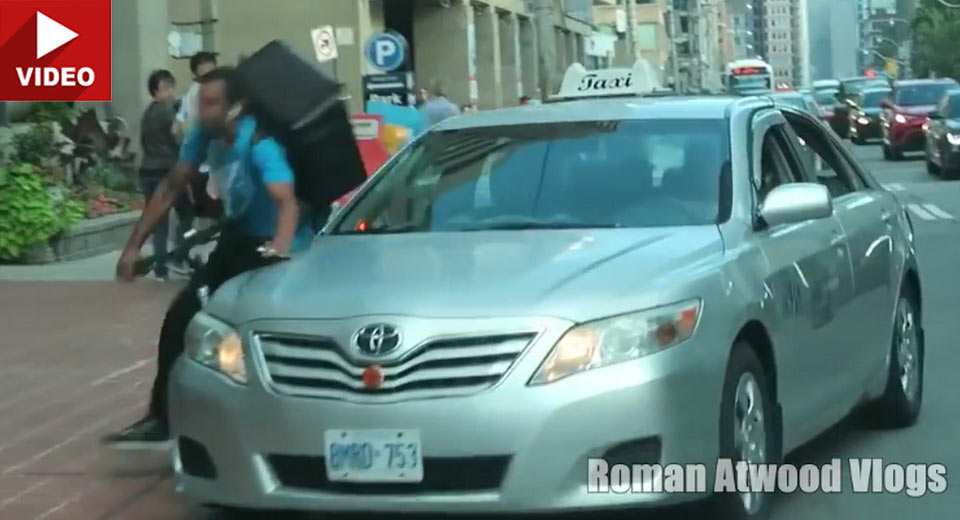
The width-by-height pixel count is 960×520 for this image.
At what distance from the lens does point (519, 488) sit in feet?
19.8

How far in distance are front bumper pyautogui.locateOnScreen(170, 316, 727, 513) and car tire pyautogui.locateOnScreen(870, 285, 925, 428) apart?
2599 mm

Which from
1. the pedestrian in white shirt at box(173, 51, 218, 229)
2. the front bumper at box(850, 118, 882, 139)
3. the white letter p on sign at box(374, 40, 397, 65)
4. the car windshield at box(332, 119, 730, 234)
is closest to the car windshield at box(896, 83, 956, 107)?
the front bumper at box(850, 118, 882, 139)

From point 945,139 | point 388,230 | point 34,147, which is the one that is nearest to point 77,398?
point 388,230

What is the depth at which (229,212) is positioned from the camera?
26.6ft

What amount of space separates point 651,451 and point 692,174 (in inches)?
67.1

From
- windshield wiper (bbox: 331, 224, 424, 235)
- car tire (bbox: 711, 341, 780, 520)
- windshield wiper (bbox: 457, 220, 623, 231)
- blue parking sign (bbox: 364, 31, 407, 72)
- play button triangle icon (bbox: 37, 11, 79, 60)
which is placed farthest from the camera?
blue parking sign (bbox: 364, 31, 407, 72)

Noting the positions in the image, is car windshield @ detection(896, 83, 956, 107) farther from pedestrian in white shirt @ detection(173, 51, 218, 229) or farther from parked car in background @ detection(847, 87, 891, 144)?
pedestrian in white shirt @ detection(173, 51, 218, 229)

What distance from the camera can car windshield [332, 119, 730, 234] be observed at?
7375 mm

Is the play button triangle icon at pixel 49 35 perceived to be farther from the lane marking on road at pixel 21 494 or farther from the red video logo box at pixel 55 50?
the lane marking on road at pixel 21 494

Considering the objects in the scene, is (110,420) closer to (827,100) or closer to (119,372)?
(119,372)

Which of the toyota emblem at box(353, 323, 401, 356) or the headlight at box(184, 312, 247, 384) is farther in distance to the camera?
A: the headlight at box(184, 312, 247, 384)

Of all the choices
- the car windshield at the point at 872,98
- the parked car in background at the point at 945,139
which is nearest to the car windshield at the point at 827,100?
the car windshield at the point at 872,98

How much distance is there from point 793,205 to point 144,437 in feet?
9.92

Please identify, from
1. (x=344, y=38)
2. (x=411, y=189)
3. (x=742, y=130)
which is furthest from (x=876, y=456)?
(x=344, y=38)
